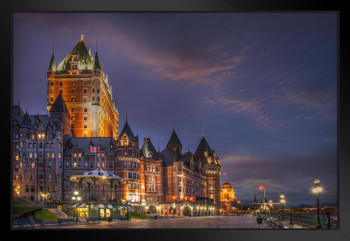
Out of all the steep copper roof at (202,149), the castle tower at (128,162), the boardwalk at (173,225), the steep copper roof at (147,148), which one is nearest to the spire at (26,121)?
the castle tower at (128,162)

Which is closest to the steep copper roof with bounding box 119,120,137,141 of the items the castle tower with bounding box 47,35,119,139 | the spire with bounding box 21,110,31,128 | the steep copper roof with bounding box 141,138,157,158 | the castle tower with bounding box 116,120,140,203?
the castle tower with bounding box 116,120,140,203

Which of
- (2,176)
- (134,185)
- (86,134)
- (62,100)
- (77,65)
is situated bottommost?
(134,185)

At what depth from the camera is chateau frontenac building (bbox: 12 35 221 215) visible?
57938 millimetres

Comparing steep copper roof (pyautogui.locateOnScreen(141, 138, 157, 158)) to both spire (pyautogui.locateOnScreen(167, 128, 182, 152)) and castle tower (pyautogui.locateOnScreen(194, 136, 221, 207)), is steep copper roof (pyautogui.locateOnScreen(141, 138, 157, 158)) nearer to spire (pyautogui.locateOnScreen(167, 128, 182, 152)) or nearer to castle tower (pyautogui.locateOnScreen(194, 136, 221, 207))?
spire (pyautogui.locateOnScreen(167, 128, 182, 152))

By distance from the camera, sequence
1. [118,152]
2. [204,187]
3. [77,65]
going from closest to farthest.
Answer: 1. [118,152]
2. [77,65]
3. [204,187]

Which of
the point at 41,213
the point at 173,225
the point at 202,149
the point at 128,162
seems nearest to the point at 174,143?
the point at 202,149

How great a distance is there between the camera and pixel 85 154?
62562mm

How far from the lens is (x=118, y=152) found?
6312 cm

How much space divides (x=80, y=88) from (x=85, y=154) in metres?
13.8

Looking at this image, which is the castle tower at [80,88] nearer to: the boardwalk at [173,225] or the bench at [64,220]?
the boardwalk at [173,225]

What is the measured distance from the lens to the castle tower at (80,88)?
70.0m
